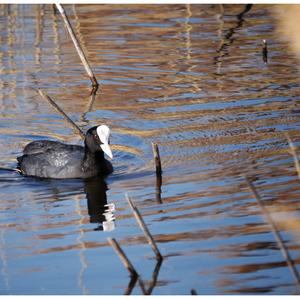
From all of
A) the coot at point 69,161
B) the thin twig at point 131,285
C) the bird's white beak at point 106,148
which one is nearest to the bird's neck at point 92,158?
the coot at point 69,161

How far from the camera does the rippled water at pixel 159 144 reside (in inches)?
212

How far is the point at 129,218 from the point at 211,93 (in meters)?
3.94

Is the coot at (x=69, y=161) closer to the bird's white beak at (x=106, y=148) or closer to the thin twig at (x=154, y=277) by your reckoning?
the bird's white beak at (x=106, y=148)

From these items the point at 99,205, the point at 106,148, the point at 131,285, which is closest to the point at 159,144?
the point at 106,148

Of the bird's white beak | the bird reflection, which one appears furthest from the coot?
the bird reflection

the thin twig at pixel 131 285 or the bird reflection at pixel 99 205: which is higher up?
the thin twig at pixel 131 285

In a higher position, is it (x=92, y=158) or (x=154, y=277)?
(x=92, y=158)

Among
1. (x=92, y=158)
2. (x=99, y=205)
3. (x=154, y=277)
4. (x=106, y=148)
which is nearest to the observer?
(x=154, y=277)

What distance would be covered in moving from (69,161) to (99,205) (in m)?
1.25

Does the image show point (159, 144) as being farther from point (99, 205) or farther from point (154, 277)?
point (154, 277)

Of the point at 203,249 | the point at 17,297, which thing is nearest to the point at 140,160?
the point at 203,249

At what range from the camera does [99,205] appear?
7.00 meters

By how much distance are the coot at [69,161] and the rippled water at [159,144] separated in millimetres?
135

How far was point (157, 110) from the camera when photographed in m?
9.62
